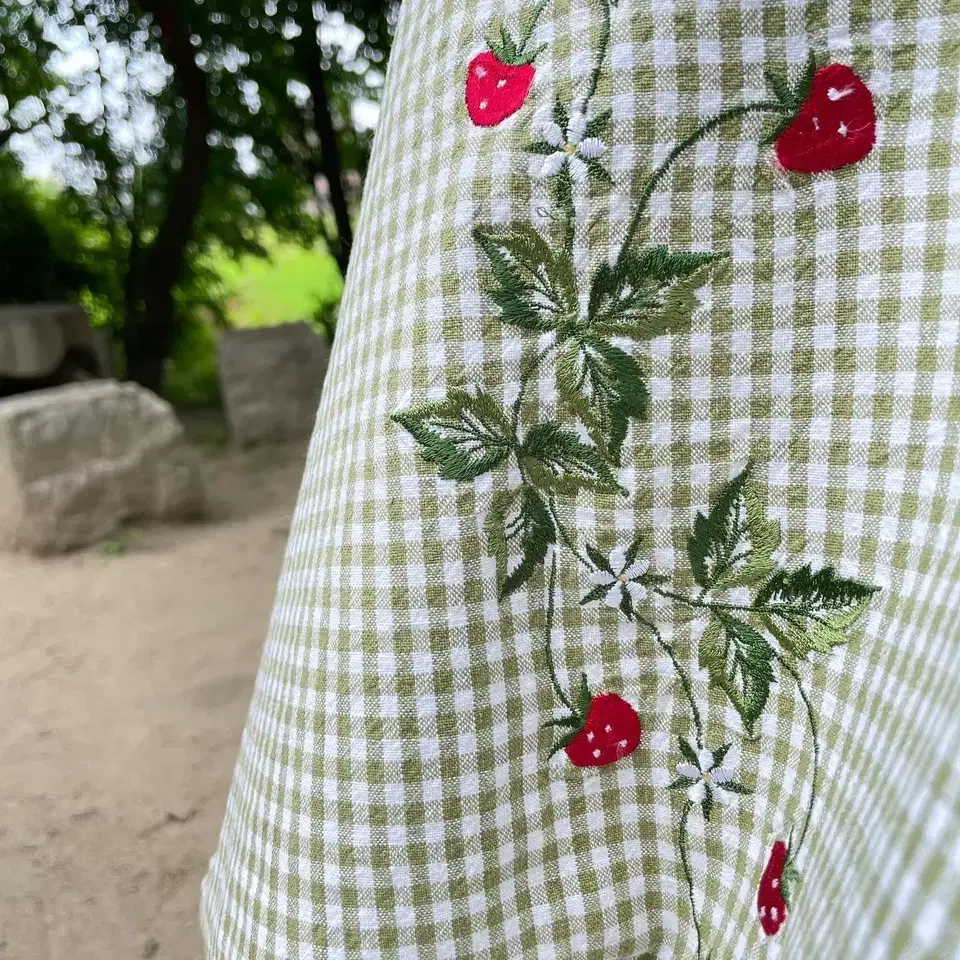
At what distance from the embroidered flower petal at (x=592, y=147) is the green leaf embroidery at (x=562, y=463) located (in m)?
0.09

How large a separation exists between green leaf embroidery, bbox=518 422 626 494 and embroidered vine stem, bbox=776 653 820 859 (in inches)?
3.5

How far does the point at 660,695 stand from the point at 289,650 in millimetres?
144

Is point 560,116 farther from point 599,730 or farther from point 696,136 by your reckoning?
point 599,730

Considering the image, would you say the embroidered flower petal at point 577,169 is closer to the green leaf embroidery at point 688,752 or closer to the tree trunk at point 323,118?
the green leaf embroidery at point 688,752

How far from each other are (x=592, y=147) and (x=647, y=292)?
52 mm

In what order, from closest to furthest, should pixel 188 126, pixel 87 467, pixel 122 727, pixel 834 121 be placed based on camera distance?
pixel 834 121
pixel 122 727
pixel 87 467
pixel 188 126

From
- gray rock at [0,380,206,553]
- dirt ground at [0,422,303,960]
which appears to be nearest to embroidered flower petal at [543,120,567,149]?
dirt ground at [0,422,303,960]

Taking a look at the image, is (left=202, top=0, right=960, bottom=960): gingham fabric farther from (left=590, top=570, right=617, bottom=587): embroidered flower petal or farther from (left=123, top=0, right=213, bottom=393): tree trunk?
(left=123, top=0, right=213, bottom=393): tree trunk

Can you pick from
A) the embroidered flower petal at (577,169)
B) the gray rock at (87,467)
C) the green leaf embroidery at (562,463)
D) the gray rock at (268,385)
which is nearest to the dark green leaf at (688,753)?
the green leaf embroidery at (562,463)

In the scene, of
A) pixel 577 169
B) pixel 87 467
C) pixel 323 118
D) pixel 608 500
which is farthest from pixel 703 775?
pixel 323 118

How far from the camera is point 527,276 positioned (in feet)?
0.94

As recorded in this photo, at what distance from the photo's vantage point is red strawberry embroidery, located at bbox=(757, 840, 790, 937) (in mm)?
284

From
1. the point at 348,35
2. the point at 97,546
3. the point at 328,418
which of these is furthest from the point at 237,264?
the point at 328,418

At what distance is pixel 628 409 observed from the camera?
0.29 metres
